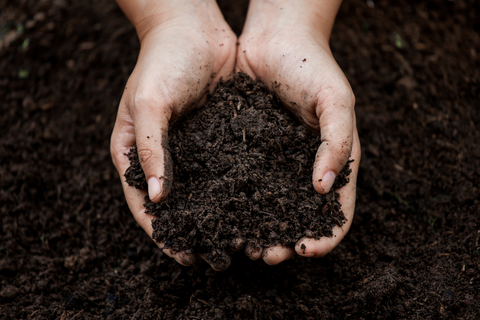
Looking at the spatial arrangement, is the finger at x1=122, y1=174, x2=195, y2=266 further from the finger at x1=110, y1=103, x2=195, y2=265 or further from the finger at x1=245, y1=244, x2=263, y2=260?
the finger at x1=245, y1=244, x2=263, y2=260

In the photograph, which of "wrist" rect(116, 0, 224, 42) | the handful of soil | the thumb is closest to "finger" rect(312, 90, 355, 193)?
the handful of soil

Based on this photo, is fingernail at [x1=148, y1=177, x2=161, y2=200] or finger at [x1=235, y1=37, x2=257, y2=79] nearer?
fingernail at [x1=148, y1=177, x2=161, y2=200]

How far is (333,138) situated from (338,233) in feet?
1.94

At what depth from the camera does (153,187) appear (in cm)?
205

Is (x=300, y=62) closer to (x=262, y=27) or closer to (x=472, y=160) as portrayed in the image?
(x=262, y=27)

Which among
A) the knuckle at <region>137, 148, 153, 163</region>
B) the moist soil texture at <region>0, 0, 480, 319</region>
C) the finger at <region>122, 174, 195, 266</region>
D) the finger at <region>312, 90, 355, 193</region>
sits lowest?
the moist soil texture at <region>0, 0, 480, 319</region>

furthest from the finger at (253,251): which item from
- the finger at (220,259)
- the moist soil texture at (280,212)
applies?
the moist soil texture at (280,212)

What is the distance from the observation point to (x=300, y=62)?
2.46 meters

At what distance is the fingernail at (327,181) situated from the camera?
6.81ft

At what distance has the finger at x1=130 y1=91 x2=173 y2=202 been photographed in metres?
2.06

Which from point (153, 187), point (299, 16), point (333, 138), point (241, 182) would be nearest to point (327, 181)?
point (333, 138)

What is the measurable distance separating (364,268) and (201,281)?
1.12m

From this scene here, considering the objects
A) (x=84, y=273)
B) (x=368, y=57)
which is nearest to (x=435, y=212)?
(x=368, y=57)

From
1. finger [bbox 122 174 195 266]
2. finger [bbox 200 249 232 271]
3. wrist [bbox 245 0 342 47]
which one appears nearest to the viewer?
finger [bbox 200 249 232 271]
